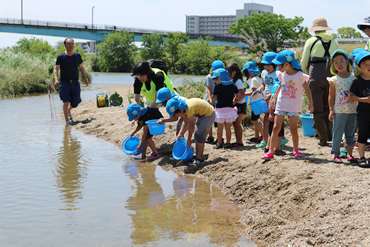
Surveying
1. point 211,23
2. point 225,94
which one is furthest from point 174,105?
point 211,23

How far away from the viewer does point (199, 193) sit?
4750 mm

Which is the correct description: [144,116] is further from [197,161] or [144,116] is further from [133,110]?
[197,161]

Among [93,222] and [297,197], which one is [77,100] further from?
[297,197]

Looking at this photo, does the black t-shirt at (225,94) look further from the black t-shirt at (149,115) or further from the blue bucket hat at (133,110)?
the blue bucket hat at (133,110)

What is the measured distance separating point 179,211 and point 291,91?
7.95ft

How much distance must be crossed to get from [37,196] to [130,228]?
1.63 m

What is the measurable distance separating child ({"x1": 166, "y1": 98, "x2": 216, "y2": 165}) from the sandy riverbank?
1.32 feet

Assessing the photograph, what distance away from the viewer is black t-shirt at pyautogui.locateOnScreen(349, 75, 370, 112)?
4629mm

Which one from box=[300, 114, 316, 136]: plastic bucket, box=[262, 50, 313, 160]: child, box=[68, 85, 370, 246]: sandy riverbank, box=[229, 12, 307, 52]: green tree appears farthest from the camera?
box=[229, 12, 307, 52]: green tree

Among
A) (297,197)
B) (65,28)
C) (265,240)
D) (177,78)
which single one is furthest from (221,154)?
(65,28)

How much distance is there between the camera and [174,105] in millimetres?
5062

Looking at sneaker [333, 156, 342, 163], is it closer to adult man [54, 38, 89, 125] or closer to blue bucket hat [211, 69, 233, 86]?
blue bucket hat [211, 69, 233, 86]

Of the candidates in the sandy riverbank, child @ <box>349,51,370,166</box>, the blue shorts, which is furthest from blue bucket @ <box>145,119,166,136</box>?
the blue shorts

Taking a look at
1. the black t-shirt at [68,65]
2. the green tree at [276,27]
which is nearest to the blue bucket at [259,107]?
A: the black t-shirt at [68,65]
